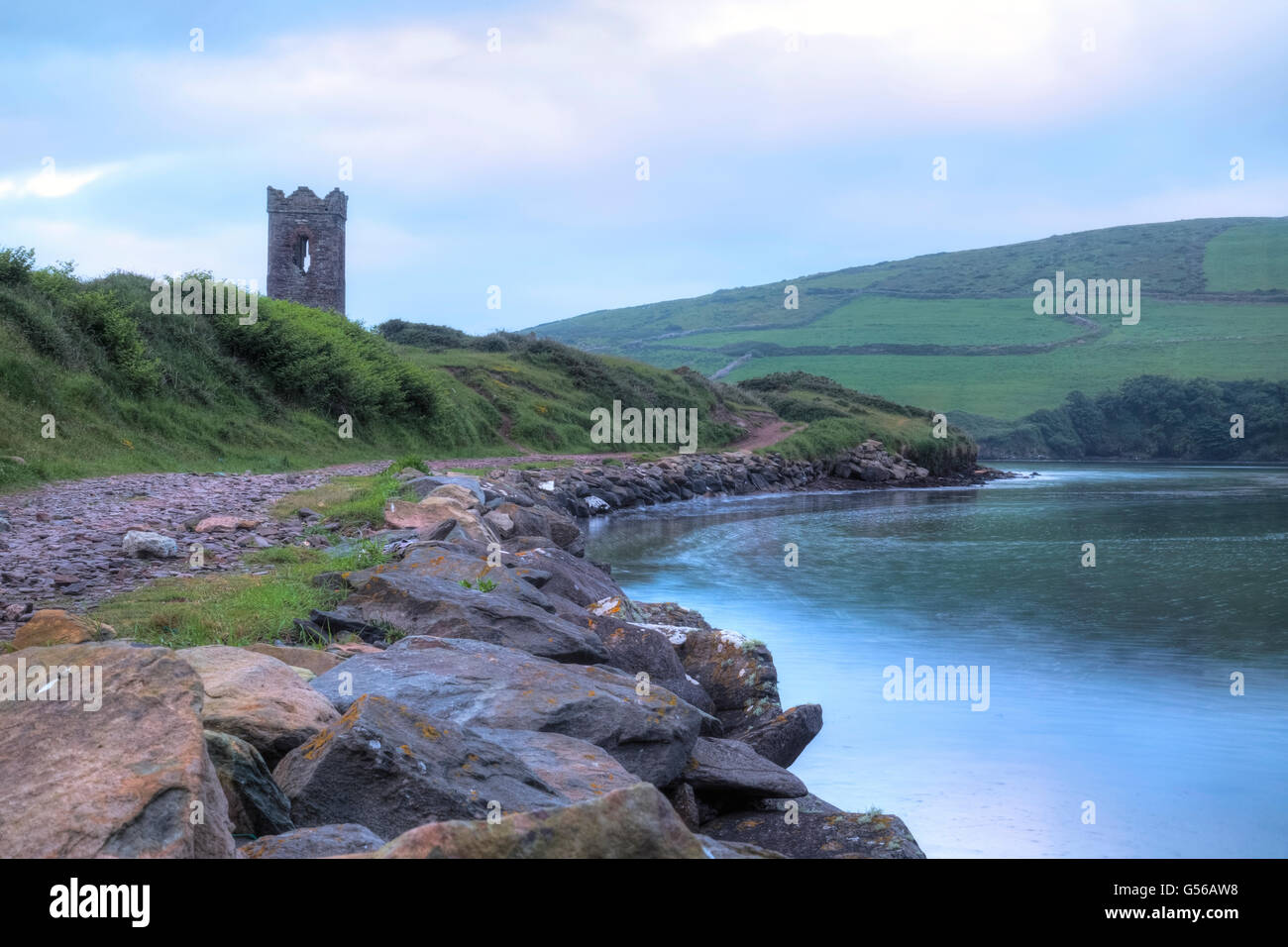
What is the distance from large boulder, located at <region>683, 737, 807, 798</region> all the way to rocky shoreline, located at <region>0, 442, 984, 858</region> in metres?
0.02

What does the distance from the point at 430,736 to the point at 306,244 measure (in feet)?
171

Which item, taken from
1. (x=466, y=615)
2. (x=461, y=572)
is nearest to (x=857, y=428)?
(x=461, y=572)

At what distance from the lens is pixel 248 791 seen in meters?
3.93

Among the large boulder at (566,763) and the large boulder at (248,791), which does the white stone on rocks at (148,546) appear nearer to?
the large boulder at (566,763)

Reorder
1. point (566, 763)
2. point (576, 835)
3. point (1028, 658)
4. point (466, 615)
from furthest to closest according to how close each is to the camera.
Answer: point (1028, 658)
point (466, 615)
point (566, 763)
point (576, 835)

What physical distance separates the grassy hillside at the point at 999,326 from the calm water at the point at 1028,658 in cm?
6938

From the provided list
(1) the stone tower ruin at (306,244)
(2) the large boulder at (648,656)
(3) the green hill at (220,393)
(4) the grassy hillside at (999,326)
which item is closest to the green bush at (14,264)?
(3) the green hill at (220,393)

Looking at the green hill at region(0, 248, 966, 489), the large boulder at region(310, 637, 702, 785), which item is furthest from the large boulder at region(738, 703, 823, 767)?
the green hill at region(0, 248, 966, 489)

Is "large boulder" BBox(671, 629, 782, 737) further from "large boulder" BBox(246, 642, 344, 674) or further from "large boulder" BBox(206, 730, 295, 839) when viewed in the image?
"large boulder" BBox(206, 730, 295, 839)

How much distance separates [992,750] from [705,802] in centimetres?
391

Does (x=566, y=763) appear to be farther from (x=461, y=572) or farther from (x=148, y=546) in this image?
(x=148, y=546)
